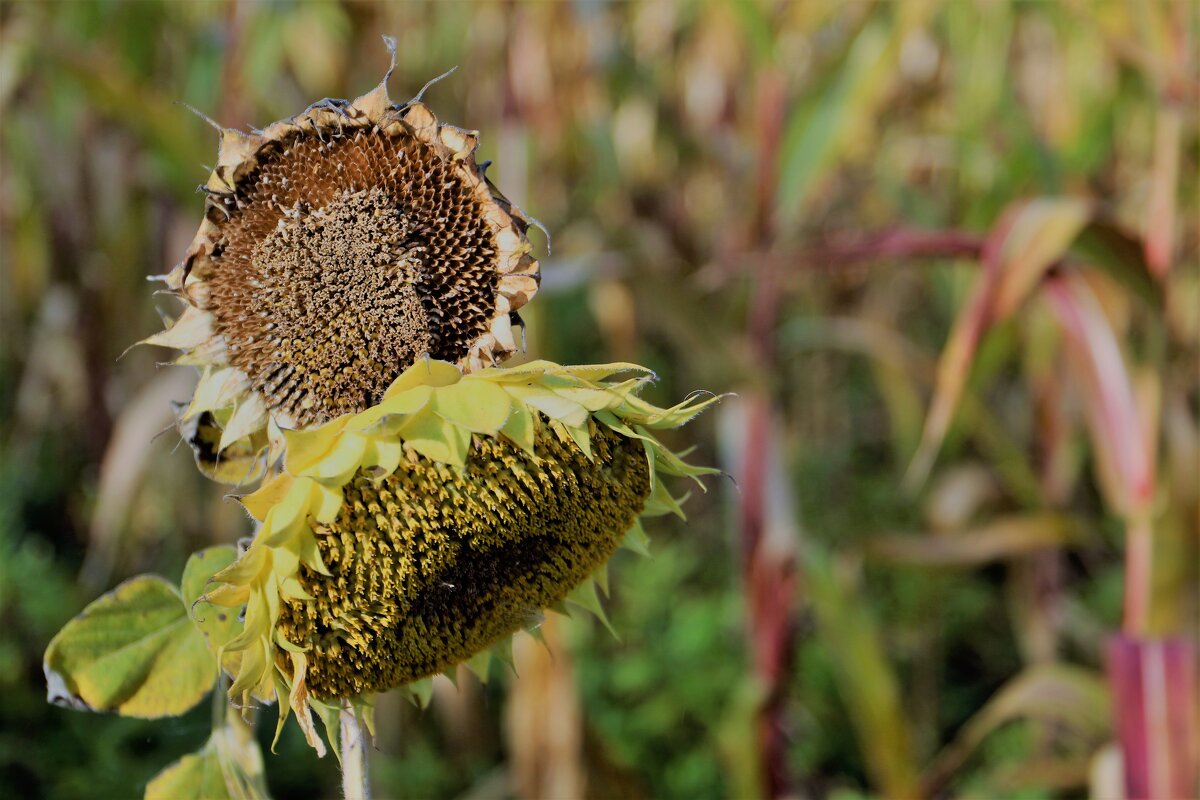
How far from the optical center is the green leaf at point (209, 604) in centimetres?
50

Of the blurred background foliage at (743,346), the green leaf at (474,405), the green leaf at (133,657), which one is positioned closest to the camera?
the green leaf at (474,405)

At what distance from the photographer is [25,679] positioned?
209cm

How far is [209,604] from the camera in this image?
1.62 feet

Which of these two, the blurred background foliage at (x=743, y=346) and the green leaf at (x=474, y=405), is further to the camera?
the blurred background foliage at (x=743, y=346)

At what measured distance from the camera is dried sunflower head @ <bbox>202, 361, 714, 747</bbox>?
0.46 metres

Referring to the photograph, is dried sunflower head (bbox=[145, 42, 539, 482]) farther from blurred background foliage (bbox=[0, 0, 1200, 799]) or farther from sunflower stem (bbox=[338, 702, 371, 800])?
blurred background foliage (bbox=[0, 0, 1200, 799])

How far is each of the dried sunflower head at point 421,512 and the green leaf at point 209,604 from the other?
1cm

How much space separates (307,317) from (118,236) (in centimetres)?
190

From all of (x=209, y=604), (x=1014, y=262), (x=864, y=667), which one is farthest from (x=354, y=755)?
(x=864, y=667)

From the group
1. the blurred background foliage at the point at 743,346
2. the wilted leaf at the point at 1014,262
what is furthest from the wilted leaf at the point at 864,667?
the wilted leaf at the point at 1014,262

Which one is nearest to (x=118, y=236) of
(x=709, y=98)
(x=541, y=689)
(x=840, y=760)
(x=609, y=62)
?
(x=609, y=62)

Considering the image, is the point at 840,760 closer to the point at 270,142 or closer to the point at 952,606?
the point at 952,606

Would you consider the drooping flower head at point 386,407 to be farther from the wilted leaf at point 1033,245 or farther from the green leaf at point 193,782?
the wilted leaf at point 1033,245

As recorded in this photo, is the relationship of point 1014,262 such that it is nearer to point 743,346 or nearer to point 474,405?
point 743,346
